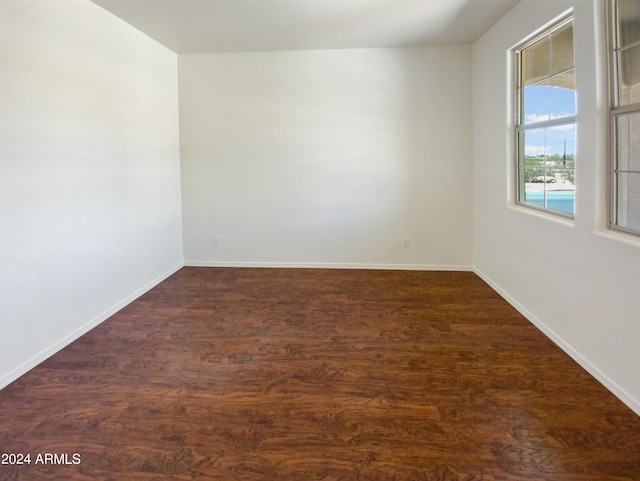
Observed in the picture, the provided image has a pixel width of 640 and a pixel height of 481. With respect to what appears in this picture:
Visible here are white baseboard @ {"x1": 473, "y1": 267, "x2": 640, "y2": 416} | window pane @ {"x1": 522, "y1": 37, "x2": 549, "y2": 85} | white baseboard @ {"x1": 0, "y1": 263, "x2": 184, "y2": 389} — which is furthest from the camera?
window pane @ {"x1": 522, "y1": 37, "x2": 549, "y2": 85}

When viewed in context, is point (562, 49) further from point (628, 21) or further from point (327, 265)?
point (327, 265)

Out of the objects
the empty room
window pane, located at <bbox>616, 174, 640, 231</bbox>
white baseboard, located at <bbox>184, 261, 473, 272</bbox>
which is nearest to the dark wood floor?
the empty room

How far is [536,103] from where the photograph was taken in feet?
11.3

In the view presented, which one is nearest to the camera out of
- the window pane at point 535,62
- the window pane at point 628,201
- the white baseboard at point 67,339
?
the window pane at point 628,201

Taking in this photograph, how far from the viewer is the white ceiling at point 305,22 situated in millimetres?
3439

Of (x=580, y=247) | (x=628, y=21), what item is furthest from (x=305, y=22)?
(x=580, y=247)

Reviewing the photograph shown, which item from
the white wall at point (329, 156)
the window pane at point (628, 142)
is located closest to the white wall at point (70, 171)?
the white wall at point (329, 156)

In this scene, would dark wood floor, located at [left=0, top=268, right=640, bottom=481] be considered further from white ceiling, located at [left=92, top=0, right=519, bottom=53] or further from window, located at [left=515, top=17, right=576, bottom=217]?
white ceiling, located at [left=92, top=0, right=519, bottom=53]

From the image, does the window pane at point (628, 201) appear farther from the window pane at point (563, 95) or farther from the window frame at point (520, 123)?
the window frame at point (520, 123)

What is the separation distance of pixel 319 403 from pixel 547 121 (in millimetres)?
2711

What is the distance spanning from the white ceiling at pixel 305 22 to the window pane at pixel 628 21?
4.41 ft

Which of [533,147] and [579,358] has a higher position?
[533,147]

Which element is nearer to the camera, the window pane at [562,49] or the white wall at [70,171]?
the white wall at [70,171]

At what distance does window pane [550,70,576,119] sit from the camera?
2.83 m
